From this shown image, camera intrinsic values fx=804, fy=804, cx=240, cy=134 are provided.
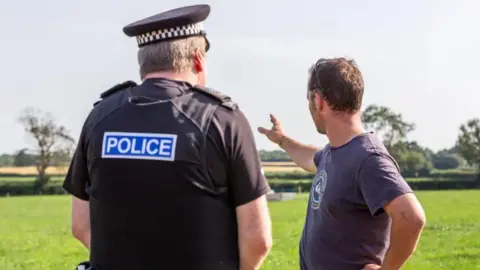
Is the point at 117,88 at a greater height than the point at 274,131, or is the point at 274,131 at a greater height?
the point at 117,88

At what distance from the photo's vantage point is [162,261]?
365 centimetres

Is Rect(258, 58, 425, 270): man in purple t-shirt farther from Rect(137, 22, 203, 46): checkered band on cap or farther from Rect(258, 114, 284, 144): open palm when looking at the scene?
Rect(258, 114, 284, 144): open palm

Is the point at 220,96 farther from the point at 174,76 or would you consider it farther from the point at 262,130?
the point at 262,130

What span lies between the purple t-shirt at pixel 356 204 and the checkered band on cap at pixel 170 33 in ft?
3.87

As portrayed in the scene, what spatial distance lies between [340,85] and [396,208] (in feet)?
2.50

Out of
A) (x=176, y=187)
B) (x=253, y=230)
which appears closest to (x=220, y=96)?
(x=176, y=187)

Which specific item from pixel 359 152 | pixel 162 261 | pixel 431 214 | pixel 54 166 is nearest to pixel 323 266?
pixel 359 152

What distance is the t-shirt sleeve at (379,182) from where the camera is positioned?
13.6ft

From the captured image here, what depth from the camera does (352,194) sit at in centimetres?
436

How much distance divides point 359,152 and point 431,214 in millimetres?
27289

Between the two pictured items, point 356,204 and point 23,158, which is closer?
point 356,204

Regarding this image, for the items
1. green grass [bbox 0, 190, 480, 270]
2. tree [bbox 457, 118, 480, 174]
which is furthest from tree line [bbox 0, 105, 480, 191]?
green grass [bbox 0, 190, 480, 270]

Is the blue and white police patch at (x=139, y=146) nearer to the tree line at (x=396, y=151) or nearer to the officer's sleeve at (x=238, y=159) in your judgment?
the officer's sleeve at (x=238, y=159)

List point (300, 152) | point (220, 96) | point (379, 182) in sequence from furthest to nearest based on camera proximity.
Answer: point (300, 152) → point (379, 182) → point (220, 96)
